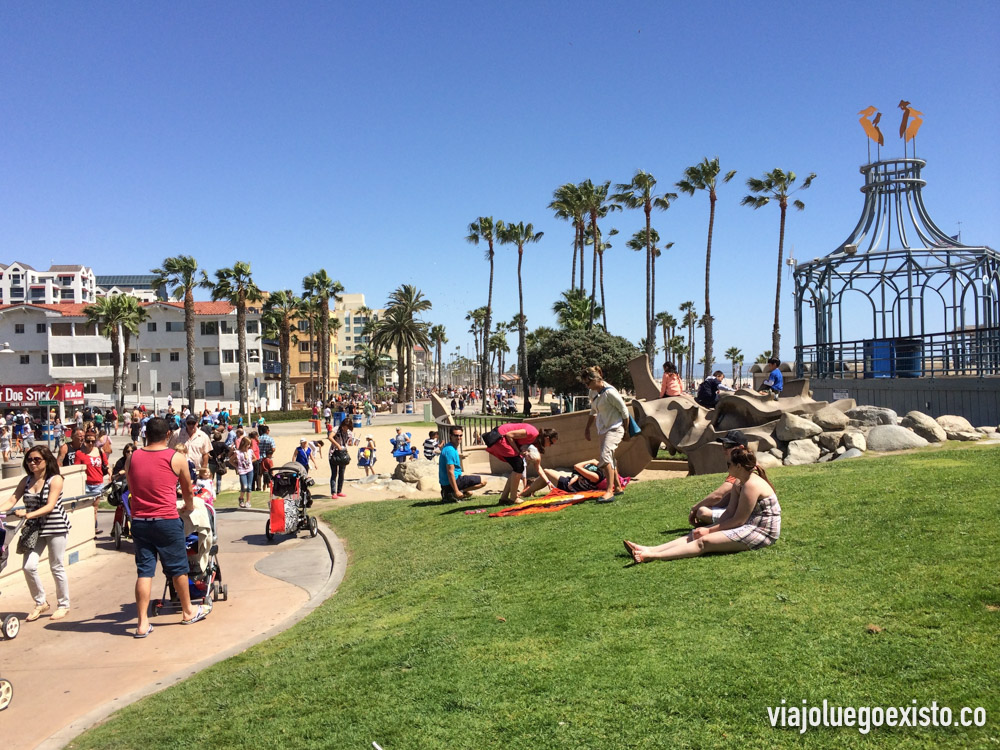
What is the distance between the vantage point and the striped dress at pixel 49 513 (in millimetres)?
7656

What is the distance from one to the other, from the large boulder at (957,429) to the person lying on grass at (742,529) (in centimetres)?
846

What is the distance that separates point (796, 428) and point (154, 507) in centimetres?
1048

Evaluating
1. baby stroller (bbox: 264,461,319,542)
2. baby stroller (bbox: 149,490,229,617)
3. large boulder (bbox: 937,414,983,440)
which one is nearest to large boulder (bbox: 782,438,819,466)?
large boulder (bbox: 937,414,983,440)

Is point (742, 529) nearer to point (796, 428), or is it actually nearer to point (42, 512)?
point (42, 512)

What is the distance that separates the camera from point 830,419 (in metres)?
13.4

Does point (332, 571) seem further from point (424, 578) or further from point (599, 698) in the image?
point (599, 698)

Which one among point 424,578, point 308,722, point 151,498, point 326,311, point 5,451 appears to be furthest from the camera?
point 326,311

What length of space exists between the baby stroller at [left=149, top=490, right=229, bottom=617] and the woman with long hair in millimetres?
1111

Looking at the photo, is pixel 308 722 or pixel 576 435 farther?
pixel 576 435

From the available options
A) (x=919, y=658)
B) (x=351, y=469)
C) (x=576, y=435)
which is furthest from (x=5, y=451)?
(x=919, y=658)

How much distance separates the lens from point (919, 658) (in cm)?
398

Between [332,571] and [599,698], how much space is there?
20.9 ft

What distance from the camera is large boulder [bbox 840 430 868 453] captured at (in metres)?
12.4

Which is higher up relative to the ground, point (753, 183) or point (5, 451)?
point (753, 183)
